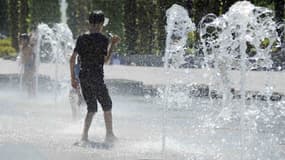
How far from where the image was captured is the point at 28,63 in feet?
41.9

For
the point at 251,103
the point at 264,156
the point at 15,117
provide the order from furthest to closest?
the point at 251,103
the point at 15,117
the point at 264,156

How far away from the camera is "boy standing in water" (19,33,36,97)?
12.6 metres

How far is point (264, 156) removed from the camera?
21.9 feet

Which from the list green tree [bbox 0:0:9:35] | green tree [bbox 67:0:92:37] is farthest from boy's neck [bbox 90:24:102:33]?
green tree [bbox 0:0:9:35]

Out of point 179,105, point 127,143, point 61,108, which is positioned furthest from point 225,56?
point 127,143

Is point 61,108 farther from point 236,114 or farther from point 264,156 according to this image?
point 264,156

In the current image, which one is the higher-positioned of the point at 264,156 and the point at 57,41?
the point at 57,41

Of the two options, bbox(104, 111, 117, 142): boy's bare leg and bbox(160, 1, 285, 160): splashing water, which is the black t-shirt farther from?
bbox(160, 1, 285, 160): splashing water

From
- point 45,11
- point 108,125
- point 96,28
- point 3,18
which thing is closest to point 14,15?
point 45,11

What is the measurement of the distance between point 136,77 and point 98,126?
9.81 meters

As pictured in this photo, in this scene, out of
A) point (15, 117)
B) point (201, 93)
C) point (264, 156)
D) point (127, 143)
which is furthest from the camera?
point (201, 93)

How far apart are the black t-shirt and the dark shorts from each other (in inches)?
2.7

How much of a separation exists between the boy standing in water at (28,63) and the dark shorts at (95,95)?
18.1 ft

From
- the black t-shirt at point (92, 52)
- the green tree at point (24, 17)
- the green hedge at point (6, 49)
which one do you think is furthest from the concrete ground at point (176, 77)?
the green tree at point (24, 17)
